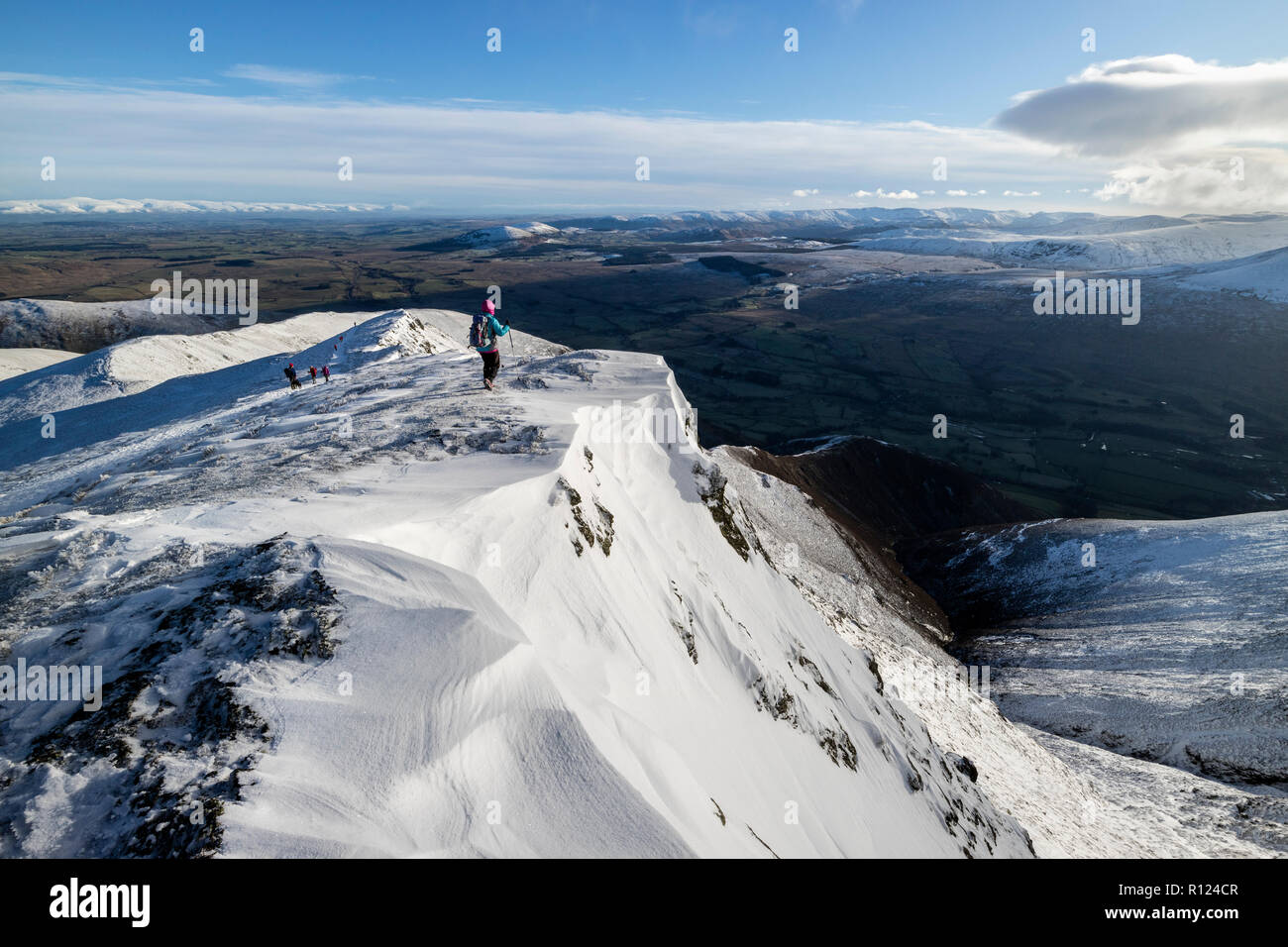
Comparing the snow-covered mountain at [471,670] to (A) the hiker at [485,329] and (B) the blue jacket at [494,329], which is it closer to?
(B) the blue jacket at [494,329]

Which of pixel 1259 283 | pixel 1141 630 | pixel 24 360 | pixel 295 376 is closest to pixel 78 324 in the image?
A: pixel 24 360

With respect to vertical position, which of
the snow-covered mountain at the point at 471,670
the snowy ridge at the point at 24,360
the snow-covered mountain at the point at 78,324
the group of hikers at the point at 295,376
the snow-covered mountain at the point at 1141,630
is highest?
the snow-covered mountain at the point at 78,324

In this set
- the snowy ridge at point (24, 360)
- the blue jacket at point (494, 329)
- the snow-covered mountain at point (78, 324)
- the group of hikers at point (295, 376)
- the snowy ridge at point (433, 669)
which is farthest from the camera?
the snow-covered mountain at point (78, 324)

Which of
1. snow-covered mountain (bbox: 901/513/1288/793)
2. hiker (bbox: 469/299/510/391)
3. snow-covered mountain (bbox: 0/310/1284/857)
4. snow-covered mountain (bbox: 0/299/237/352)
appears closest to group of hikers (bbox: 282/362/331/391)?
snow-covered mountain (bbox: 0/310/1284/857)

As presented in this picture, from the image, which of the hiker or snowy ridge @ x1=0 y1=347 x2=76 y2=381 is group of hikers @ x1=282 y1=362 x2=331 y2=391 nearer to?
the hiker

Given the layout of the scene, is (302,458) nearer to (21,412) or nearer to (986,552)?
(21,412)

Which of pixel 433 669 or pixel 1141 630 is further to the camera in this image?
pixel 1141 630

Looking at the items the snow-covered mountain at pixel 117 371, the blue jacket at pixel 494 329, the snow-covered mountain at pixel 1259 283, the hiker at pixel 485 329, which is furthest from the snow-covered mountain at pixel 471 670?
the snow-covered mountain at pixel 1259 283

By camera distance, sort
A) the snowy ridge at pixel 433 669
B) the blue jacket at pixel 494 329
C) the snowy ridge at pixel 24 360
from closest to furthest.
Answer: the snowy ridge at pixel 433 669
the blue jacket at pixel 494 329
the snowy ridge at pixel 24 360

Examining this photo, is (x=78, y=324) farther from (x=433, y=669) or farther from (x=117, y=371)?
(x=433, y=669)
